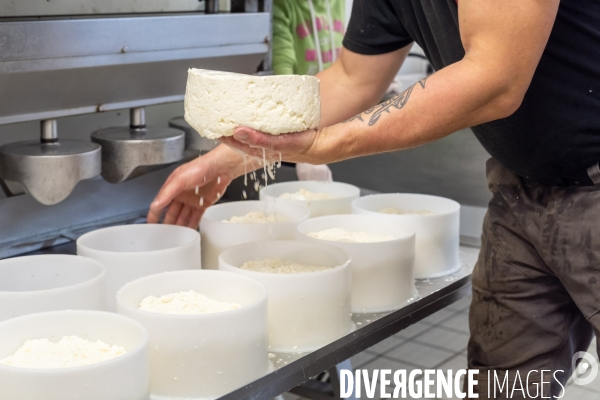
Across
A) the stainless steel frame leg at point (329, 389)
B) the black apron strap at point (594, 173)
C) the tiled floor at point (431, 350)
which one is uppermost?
the black apron strap at point (594, 173)

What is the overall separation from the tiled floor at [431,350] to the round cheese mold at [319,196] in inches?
36.5

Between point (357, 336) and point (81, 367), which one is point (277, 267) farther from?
point (81, 367)

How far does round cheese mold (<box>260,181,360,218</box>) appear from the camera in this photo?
187cm

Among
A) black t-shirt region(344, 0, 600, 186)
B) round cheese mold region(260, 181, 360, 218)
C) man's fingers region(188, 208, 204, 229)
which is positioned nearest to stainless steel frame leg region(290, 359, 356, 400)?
round cheese mold region(260, 181, 360, 218)

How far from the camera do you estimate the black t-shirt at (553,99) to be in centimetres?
128

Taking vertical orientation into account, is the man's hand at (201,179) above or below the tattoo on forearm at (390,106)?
below

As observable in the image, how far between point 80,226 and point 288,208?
0.55 metres

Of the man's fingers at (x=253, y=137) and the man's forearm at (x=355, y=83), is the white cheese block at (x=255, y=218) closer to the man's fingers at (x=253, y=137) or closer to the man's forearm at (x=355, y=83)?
the man's forearm at (x=355, y=83)

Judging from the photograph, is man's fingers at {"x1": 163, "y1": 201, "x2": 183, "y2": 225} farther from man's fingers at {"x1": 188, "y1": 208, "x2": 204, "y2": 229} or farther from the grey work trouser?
the grey work trouser

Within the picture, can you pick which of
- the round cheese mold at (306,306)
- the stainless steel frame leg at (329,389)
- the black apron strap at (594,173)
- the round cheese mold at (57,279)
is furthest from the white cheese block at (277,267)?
the stainless steel frame leg at (329,389)

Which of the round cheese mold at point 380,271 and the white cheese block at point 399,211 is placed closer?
the round cheese mold at point 380,271

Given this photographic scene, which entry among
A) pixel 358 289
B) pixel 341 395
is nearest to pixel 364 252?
pixel 358 289

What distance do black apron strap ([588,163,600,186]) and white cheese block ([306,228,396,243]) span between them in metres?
0.45

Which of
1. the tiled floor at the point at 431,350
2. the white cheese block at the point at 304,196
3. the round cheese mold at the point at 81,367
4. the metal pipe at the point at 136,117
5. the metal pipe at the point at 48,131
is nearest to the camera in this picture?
the round cheese mold at the point at 81,367
